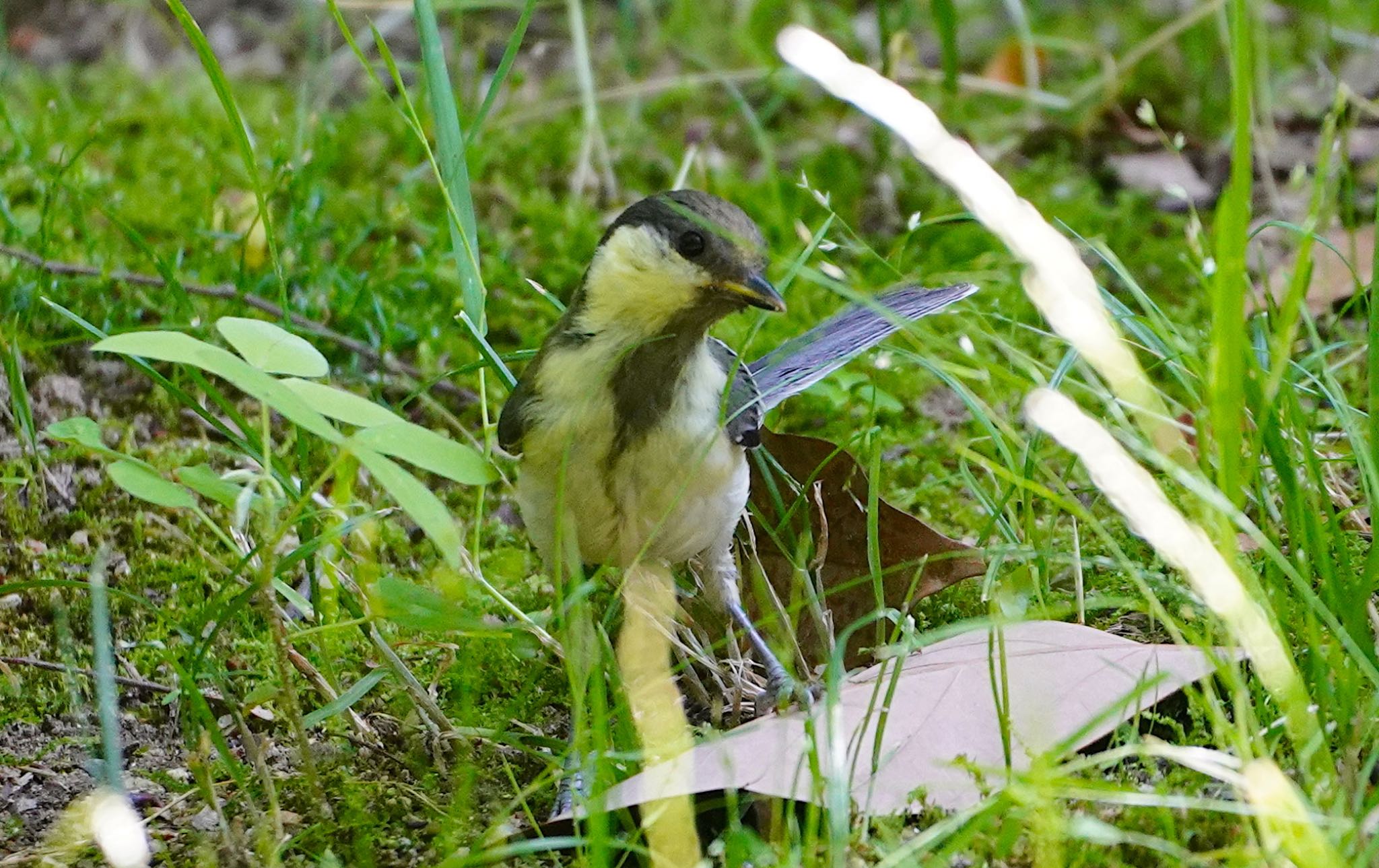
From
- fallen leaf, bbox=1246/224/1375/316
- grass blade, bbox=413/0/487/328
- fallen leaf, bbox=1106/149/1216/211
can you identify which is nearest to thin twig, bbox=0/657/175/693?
grass blade, bbox=413/0/487/328

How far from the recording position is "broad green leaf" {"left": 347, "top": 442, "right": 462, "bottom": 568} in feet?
6.91

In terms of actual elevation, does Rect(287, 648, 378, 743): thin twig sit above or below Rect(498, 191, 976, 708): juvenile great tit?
below

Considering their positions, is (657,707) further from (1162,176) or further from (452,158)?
(1162,176)

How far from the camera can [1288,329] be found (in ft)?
7.29

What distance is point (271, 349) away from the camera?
7.73ft

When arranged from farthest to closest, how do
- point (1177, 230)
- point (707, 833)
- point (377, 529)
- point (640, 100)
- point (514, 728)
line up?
point (640, 100) → point (1177, 230) → point (377, 529) → point (514, 728) → point (707, 833)

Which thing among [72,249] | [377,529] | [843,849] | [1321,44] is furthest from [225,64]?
[843,849]

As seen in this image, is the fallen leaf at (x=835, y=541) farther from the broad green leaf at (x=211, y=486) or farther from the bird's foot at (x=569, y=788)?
the broad green leaf at (x=211, y=486)

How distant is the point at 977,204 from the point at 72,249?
10.6 feet

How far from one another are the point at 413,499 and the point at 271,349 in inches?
16.4

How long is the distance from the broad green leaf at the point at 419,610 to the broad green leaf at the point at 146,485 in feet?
1.04

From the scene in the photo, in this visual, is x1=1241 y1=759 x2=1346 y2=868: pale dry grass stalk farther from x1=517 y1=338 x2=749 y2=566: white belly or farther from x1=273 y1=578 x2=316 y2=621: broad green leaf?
x1=273 y1=578 x2=316 y2=621: broad green leaf

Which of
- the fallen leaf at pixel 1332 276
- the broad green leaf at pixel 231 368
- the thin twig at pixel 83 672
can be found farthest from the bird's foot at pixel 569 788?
the fallen leaf at pixel 1332 276

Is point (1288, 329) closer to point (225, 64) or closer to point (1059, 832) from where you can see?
point (1059, 832)
